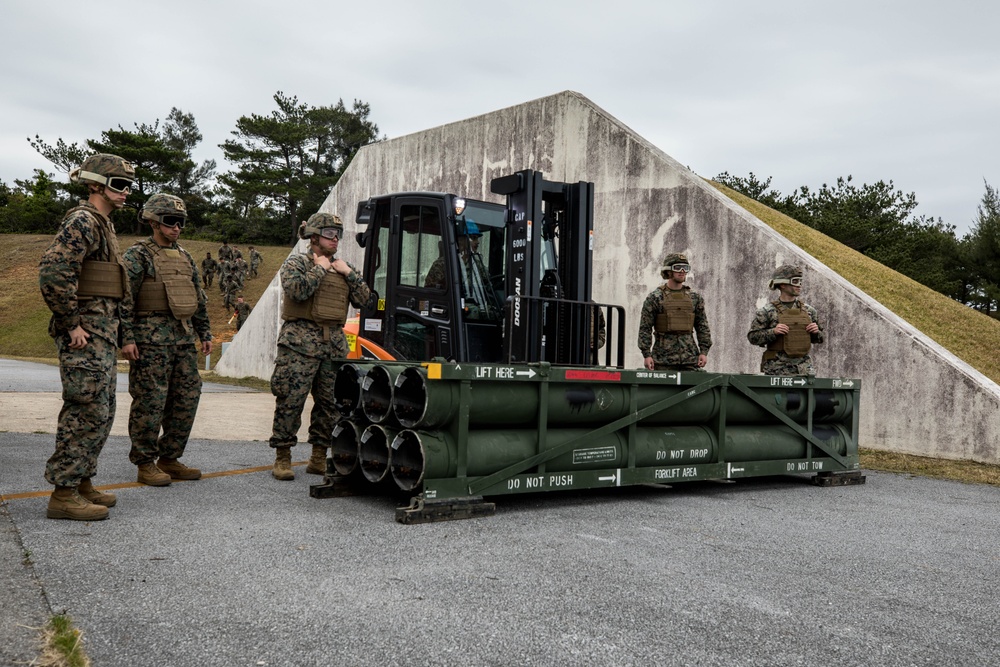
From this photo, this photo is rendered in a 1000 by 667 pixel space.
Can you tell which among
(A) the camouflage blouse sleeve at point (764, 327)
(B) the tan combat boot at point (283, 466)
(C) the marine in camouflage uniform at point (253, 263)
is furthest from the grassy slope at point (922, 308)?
(C) the marine in camouflage uniform at point (253, 263)

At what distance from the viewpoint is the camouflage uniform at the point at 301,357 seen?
6305mm

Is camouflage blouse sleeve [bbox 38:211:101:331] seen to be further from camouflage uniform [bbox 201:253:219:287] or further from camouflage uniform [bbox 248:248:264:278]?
camouflage uniform [bbox 248:248:264:278]

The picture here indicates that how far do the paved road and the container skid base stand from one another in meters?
0.27

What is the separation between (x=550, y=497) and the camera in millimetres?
6242

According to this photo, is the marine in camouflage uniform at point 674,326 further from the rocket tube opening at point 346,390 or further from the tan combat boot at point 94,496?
the tan combat boot at point 94,496

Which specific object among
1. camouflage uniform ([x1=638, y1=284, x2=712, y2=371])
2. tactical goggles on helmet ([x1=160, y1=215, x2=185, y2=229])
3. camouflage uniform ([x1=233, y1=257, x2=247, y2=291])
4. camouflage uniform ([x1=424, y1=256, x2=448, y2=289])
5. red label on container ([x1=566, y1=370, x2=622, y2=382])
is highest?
camouflage uniform ([x1=233, y1=257, x2=247, y2=291])

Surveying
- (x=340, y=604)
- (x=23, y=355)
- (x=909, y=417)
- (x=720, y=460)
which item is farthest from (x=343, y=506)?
(x=23, y=355)

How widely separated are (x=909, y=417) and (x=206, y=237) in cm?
4864

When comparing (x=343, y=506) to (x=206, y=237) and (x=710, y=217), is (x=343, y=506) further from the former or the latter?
(x=206, y=237)

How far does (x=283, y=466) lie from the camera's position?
251 inches

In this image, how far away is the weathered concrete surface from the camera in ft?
30.2

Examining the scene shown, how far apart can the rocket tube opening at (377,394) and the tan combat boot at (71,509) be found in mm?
1766

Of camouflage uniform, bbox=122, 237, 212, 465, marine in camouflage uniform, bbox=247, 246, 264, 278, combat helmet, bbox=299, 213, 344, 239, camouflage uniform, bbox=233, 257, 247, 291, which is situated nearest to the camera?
camouflage uniform, bbox=122, 237, 212, 465

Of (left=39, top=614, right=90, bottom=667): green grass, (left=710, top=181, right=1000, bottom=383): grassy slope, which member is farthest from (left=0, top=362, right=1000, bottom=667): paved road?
(left=710, top=181, right=1000, bottom=383): grassy slope
